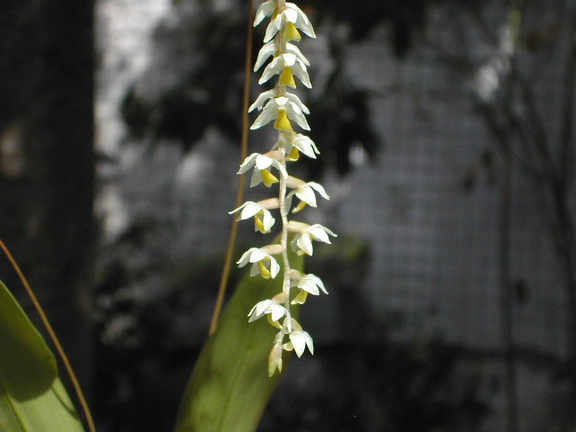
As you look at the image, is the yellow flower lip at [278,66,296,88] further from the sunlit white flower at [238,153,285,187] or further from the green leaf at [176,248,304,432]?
the green leaf at [176,248,304,432]

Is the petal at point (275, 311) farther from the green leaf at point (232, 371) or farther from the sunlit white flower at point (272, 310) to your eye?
the green leaf at point (232, 371)

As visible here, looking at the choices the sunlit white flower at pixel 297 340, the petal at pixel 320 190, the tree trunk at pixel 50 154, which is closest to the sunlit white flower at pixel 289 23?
the petal at pixel 320 190

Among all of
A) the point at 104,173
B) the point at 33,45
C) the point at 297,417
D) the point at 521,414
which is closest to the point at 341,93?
the point at 33,45

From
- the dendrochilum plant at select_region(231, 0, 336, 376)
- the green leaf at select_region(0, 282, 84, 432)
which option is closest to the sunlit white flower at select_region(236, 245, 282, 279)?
the dendrochilum plant at select_region(231, 0, 336, 376)

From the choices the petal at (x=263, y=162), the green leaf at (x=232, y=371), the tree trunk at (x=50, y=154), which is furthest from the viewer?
the tree trunk at (x=50, y=154)

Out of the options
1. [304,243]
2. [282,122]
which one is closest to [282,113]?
[282,122]

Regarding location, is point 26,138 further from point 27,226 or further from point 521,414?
point 521,414

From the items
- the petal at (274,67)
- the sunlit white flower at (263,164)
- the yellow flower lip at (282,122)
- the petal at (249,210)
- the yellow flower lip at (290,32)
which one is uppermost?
the yellow flower lip at (290,32)
